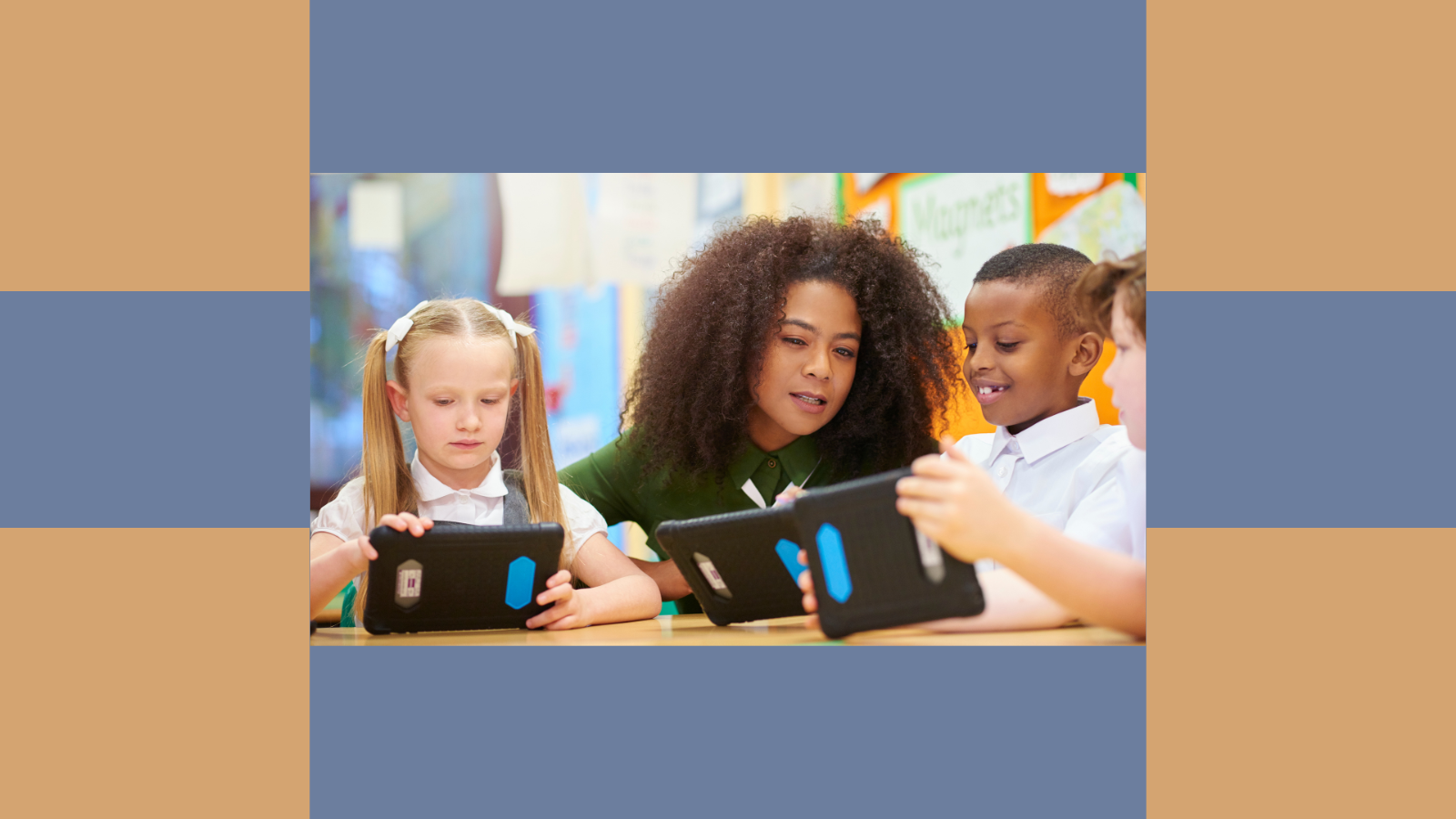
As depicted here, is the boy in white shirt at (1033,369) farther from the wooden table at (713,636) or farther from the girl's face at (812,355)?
the wooden table at (713,636)

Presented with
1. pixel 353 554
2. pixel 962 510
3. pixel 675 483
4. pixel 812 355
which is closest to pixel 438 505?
pixel 353 554

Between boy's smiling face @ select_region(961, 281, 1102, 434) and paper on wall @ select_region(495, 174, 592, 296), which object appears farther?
paper on wall @ select_region(495, 174, 592, 296)

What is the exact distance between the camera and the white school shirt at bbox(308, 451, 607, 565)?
190cm

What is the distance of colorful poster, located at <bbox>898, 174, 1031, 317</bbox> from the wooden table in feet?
2.87

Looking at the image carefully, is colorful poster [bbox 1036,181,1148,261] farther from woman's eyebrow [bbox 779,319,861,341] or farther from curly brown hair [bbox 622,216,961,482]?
woman's eyebrow [bbox 779,319,861,341]

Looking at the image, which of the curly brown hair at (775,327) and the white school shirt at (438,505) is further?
the curly brown hair at (775,327)

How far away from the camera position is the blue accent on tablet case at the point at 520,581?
5.60ft

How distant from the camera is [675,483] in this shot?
2.19 metres

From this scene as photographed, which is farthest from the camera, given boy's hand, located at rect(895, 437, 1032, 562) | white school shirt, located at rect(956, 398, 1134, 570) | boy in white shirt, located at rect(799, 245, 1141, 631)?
boy in white shirt, located at rect(799, 245, 1141, 631)

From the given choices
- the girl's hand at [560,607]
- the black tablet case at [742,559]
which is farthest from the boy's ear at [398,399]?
the black tablet case at [742,559]

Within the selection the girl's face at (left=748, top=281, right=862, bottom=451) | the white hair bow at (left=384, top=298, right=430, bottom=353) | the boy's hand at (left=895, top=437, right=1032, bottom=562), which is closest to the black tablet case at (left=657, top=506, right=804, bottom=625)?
the boy's hand at (left=895, top=437, right=1032, bottom=562)

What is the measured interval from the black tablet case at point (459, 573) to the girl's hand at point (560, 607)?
13 millimetres

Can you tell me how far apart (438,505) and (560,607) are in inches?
13.0

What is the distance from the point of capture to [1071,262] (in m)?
2.03
